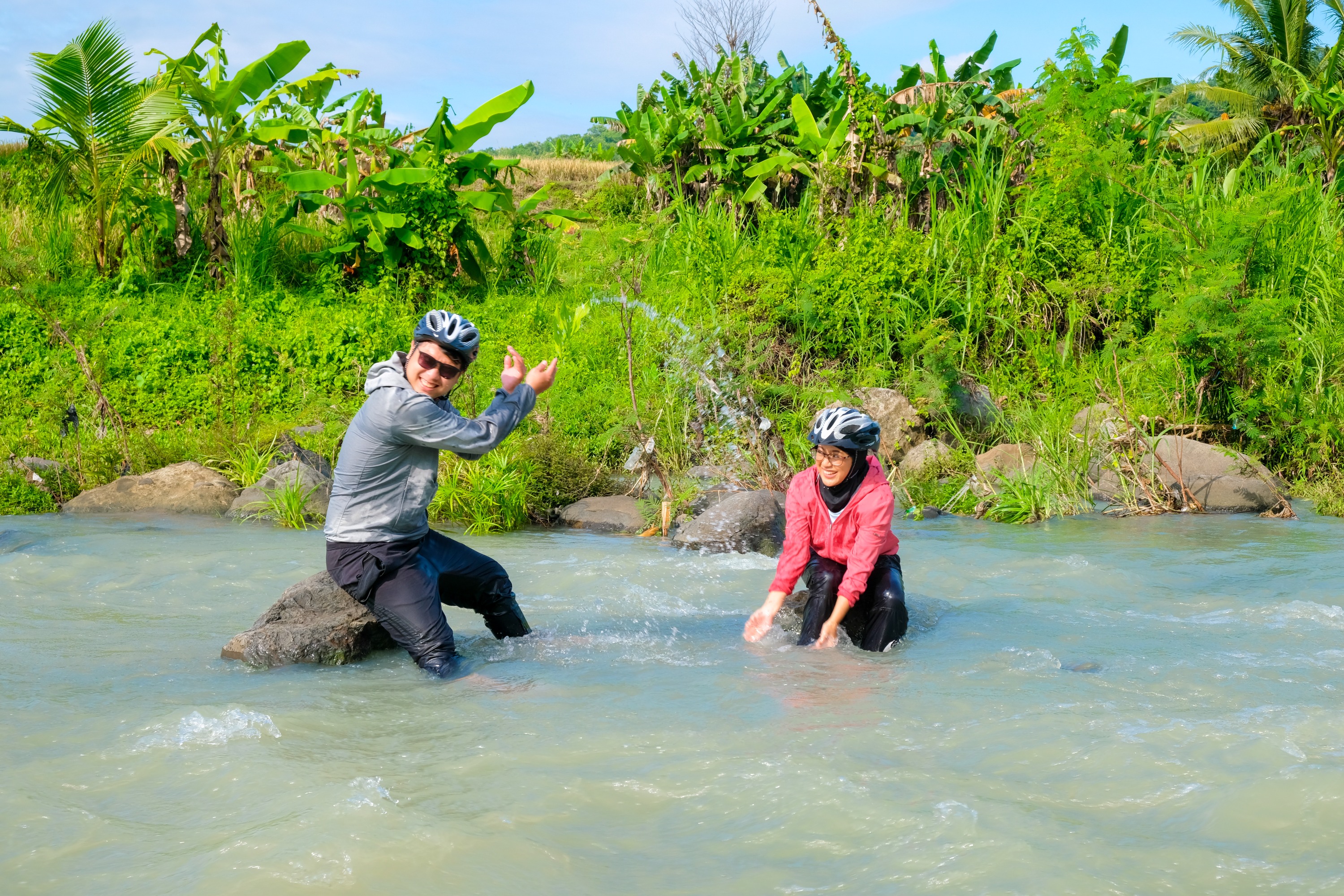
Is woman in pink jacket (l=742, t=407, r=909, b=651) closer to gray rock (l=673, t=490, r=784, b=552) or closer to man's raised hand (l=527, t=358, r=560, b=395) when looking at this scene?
man's raised hand (l=527, t=358, r=560, b=395)

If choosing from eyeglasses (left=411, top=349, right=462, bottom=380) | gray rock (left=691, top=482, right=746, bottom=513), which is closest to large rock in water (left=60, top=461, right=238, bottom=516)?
gray rock (left=691, top=482, right=746, bottom=513)

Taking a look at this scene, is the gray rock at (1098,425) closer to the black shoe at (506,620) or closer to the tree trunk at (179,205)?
the black shoe at (506,620)

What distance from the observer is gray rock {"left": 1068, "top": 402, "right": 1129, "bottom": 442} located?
1081 cm

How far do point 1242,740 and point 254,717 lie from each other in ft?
11.8

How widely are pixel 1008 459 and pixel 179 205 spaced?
10.8 m

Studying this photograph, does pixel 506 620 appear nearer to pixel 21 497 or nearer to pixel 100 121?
pixel 21 497

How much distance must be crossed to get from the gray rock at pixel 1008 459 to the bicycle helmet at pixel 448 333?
6799 mm

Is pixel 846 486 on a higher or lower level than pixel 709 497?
higher

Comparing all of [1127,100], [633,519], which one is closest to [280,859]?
[633,519]

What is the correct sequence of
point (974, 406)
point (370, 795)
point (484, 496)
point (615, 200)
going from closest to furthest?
1. point (370, 795)
2. point (484, 496)
3. point (974, 406)
4. point (615, 200)

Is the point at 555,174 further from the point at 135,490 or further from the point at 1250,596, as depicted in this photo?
the point at 1250,596

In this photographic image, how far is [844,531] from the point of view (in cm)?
545

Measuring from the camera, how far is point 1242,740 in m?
4.09

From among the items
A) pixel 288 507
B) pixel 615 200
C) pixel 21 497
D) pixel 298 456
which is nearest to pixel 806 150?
pixel 615 200
